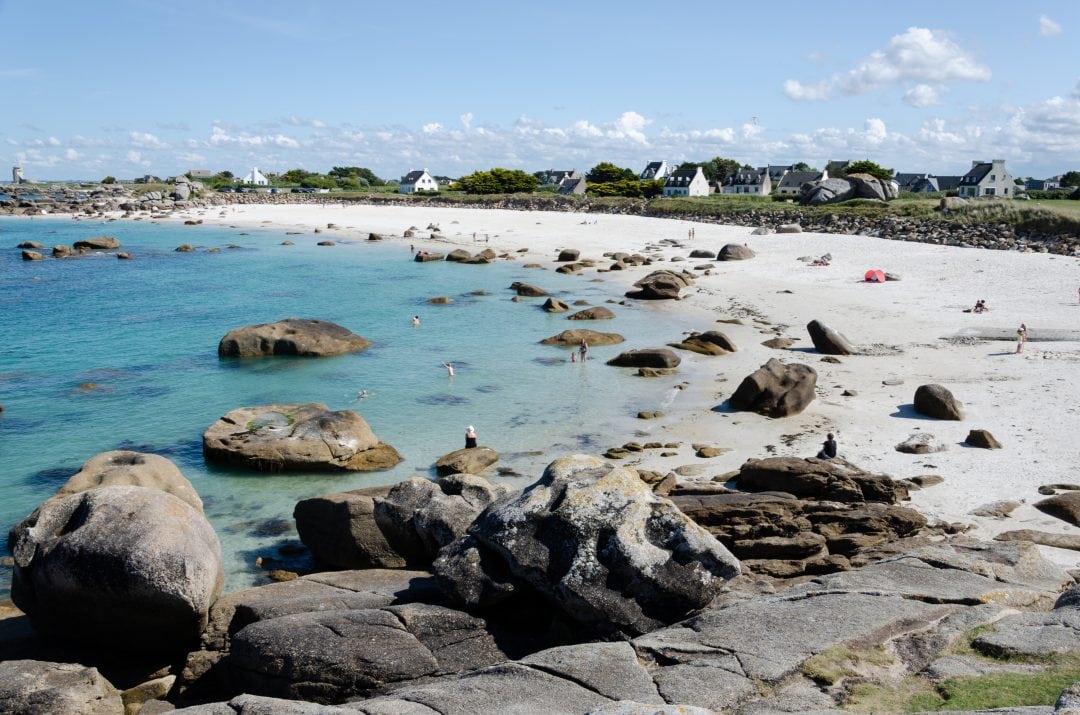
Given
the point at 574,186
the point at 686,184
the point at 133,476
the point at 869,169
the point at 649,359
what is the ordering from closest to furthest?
the point at 133,476
the point at 649,359
the point at 869,169
the point at 686,184
the point at 574,186

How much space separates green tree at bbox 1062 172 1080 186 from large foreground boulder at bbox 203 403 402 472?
15794 centimetres

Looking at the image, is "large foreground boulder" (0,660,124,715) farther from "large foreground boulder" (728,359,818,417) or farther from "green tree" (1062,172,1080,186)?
"green tree" (1062,172,1080,186)

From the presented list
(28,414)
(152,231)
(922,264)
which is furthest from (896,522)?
(152,231)

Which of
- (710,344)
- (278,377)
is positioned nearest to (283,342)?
(278,377)

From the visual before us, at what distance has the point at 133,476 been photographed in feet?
57.5

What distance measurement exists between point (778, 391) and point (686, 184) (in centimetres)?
11013

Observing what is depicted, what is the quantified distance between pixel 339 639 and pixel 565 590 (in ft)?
10.5

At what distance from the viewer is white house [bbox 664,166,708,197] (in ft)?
428

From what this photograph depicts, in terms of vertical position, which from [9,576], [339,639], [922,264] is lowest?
[9,576]

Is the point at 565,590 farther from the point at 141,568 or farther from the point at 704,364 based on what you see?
the point at 704,364

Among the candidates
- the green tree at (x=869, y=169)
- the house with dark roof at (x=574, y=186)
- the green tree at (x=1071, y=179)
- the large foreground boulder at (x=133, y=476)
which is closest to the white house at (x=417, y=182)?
the house with dark roof at (x=574, y=186)

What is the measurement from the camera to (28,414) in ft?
93.8

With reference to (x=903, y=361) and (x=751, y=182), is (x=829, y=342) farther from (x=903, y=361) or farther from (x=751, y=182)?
(x=751, y=182)

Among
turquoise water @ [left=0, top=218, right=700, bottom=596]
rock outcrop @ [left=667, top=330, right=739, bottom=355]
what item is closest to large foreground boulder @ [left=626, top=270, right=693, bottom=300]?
turquoise water @ [left=0, top=218, right=700, bottom=596]
